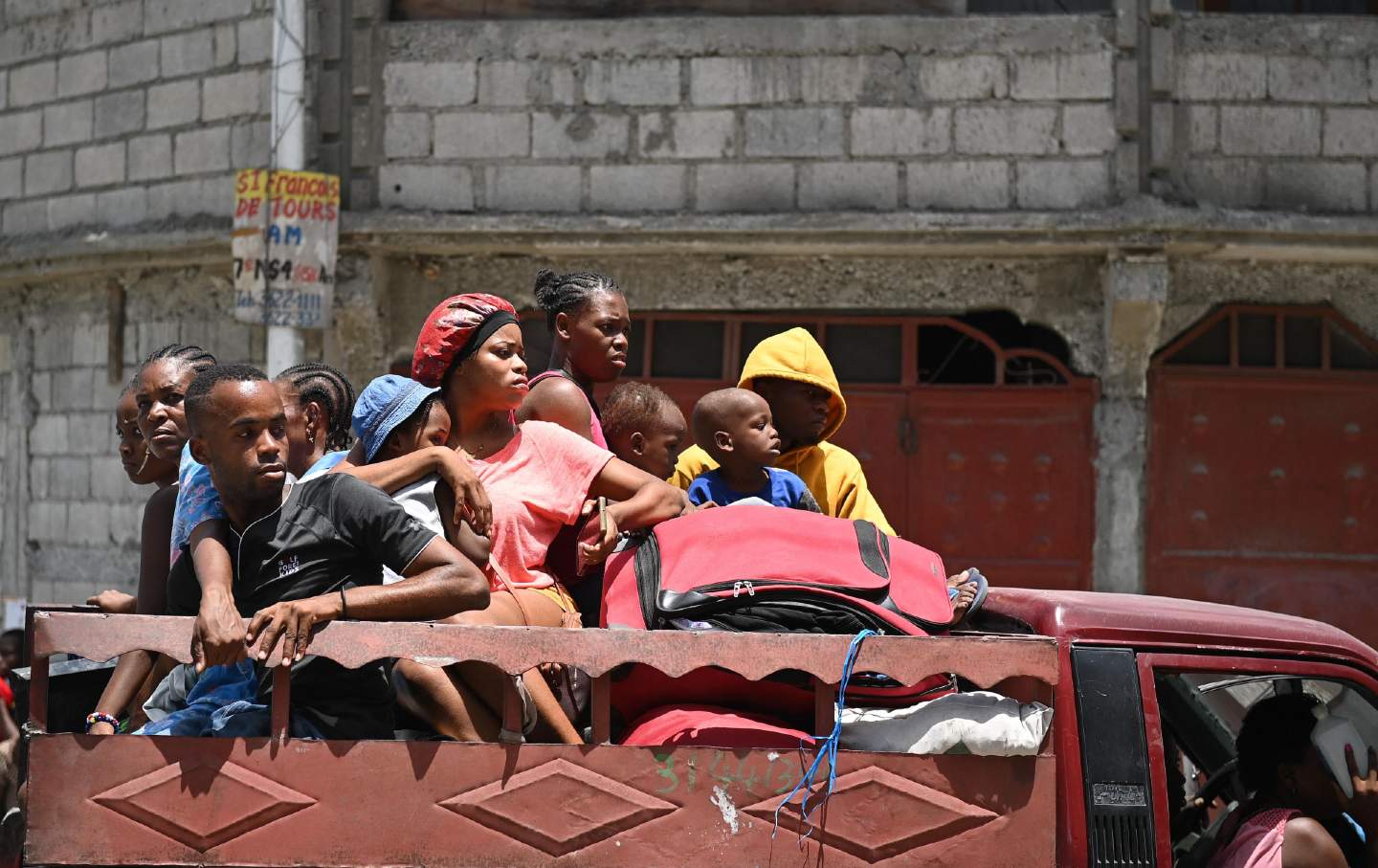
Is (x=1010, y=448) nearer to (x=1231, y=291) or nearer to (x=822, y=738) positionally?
(x=1231, y=291)

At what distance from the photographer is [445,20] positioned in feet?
26.1

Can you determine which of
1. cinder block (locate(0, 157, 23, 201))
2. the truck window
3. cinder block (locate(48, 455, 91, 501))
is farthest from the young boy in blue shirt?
cinder block (locate(0, 157, 23, 201))

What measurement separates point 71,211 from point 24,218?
18.9 inches

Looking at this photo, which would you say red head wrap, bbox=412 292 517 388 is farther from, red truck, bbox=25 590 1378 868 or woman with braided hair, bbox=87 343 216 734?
red truck, bbox=25 590 1378 868

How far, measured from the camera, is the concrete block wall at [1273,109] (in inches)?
303

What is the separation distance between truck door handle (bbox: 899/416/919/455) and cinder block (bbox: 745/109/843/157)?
1546 mm

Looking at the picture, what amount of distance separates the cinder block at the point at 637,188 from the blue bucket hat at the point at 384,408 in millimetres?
4606

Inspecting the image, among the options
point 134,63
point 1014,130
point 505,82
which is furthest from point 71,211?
point 1014,130

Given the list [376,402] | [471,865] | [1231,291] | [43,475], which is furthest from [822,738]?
[43,475]

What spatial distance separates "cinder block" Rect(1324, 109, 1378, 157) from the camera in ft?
25.3

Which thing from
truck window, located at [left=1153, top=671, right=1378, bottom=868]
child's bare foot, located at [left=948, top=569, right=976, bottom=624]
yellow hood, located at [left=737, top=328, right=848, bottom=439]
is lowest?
truck window, located at [left=1153, top=671, right=1378, bottom=868]

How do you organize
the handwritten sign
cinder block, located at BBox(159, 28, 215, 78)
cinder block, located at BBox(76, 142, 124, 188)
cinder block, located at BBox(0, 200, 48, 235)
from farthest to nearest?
cinder block, located at BBox(0, 200, 48, 235)
cinder block, located at BBox(76, 142, 124, 188)
cinder block, located at BBox(159, 28, 215, 78)
the handwritten sign

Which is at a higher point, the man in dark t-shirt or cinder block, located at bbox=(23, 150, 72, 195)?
cinder block, located at bbox=(23, 150, 72, 195)

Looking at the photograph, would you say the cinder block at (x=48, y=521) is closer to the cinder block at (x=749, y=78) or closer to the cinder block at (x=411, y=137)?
the cinder block at (x=411, y=137)
